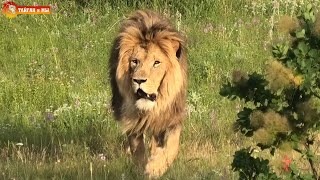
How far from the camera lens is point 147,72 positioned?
563 centimetres

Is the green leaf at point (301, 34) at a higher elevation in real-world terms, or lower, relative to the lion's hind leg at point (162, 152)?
higher

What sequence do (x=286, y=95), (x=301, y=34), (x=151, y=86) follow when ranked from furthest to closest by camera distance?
(x=151, y=86), (x=286, y=95), (x=301, y=34)

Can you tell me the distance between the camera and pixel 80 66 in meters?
9.45

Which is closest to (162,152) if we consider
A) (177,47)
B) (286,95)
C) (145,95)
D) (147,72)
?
(145,95)

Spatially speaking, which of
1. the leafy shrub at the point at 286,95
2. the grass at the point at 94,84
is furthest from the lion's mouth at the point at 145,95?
the leafy shrub at the point at 286,95

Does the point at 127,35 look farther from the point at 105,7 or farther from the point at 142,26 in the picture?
the point at 105,7

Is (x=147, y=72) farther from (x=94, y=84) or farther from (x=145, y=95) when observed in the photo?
(x=94, y=84)

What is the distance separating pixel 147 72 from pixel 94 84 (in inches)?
128

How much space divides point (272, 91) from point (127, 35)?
8.72 ft

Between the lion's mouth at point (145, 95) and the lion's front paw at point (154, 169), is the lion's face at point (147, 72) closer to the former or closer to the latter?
the lion's mouth at point (145, 95)

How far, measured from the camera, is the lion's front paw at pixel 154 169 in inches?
218

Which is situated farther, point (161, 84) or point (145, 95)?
point (161, 84)

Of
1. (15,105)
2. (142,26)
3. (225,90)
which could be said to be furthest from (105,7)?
(225,90)

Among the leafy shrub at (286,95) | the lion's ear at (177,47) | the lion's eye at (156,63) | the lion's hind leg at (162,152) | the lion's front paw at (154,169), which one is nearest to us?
the leafy shrub at (286,95)
